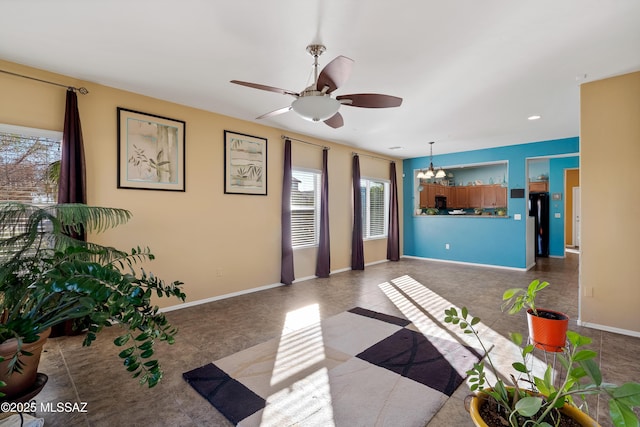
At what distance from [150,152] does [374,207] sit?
5.15 m

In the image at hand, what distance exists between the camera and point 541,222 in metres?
8.24

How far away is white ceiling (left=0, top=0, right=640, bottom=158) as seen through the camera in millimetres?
2191

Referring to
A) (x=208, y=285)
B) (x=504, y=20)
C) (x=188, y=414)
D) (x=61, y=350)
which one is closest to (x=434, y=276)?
(x=208, y=285)

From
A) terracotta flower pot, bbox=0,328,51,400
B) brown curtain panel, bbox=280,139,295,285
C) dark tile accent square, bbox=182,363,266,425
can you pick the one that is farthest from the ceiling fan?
brown curtain panel, bbox=280,139,295,285

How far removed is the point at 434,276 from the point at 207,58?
5202 millimetres

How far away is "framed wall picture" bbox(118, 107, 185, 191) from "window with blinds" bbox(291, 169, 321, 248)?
2.07 meters

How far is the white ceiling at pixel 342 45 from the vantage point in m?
2.19

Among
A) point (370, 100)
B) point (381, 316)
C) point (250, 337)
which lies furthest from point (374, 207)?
point (250, 337)

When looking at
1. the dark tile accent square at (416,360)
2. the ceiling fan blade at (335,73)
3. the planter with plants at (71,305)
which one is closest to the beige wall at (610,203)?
the dark tile accent square at (416,360)

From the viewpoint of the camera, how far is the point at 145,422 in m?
1.87

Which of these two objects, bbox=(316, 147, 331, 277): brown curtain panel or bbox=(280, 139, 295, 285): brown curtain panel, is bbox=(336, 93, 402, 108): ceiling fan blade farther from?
bbox=(316, 147, 331, 277): brown curtain panel

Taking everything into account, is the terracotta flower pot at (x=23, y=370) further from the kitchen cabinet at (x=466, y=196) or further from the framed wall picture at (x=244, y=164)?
the kitchen cabinet at (x=466, y=196)

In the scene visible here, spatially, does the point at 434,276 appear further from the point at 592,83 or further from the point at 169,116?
the point at 169,116

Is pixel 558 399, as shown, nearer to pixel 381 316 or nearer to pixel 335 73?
pixel 335 73
